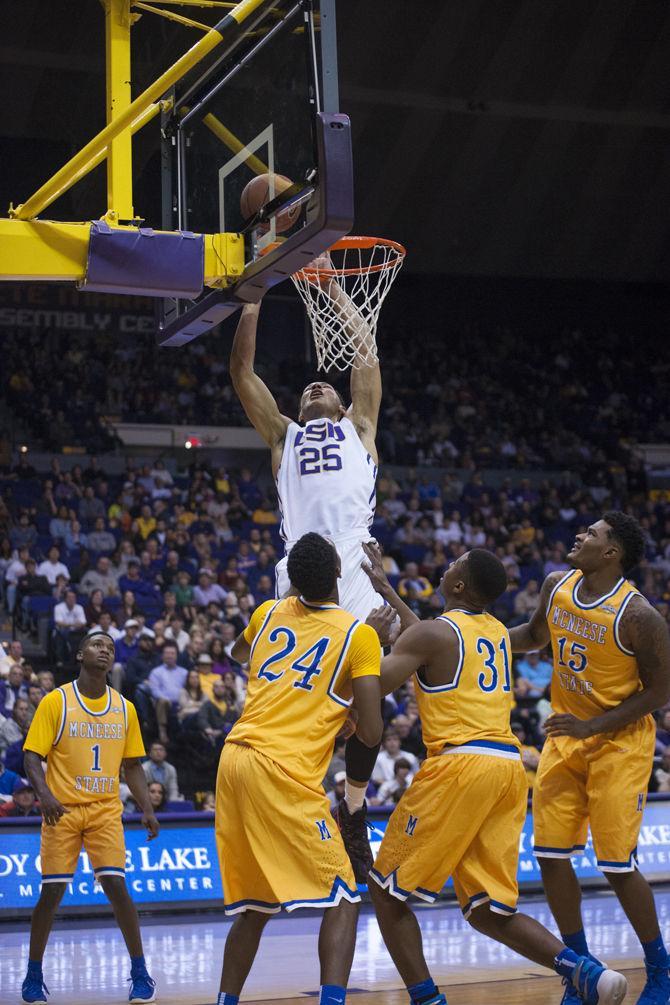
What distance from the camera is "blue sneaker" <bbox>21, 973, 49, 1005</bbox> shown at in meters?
7.02

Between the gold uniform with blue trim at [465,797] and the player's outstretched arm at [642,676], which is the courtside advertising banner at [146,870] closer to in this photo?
the player's outstretched arm at [642,676]

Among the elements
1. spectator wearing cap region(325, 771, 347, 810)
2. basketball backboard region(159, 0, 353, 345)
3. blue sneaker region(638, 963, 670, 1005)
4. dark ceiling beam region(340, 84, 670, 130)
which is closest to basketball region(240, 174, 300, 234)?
basketball backboard region(159, 0, 353, 345)

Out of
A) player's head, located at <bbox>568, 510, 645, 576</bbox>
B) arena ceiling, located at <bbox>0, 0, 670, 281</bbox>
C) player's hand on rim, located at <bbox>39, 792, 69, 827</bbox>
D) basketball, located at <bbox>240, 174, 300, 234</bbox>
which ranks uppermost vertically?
arena ceiling, located at <bbox>0, 0, 670, 281</bbox>

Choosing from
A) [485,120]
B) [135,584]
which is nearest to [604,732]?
[135,584]

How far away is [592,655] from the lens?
6.03 meters

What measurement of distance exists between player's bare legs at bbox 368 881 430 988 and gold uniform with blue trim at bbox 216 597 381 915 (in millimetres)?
437

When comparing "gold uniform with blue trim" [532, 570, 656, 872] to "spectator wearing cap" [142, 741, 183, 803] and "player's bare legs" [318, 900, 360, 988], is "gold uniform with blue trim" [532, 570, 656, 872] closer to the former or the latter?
"player's bare legs" [318, 900, 360, 988]

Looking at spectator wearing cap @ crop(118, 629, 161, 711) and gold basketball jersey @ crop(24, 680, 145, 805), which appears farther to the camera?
spectator wearing cap @ crop(118, 629, 161, 711)

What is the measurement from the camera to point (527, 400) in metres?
24.0

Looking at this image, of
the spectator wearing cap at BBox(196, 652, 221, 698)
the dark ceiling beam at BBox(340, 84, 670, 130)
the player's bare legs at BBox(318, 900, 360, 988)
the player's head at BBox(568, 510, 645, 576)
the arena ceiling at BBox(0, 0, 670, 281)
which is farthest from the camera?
the dark ceiling beam at BBox(340, 84, 670, 130)

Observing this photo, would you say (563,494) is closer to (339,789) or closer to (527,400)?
(527,400)

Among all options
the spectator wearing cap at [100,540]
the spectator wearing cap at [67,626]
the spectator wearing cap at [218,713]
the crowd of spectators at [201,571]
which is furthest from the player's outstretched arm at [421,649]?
the spectator wearing cap at [100,540]

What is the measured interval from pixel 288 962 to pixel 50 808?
211 centimetres

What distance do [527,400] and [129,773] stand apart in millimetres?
17246
